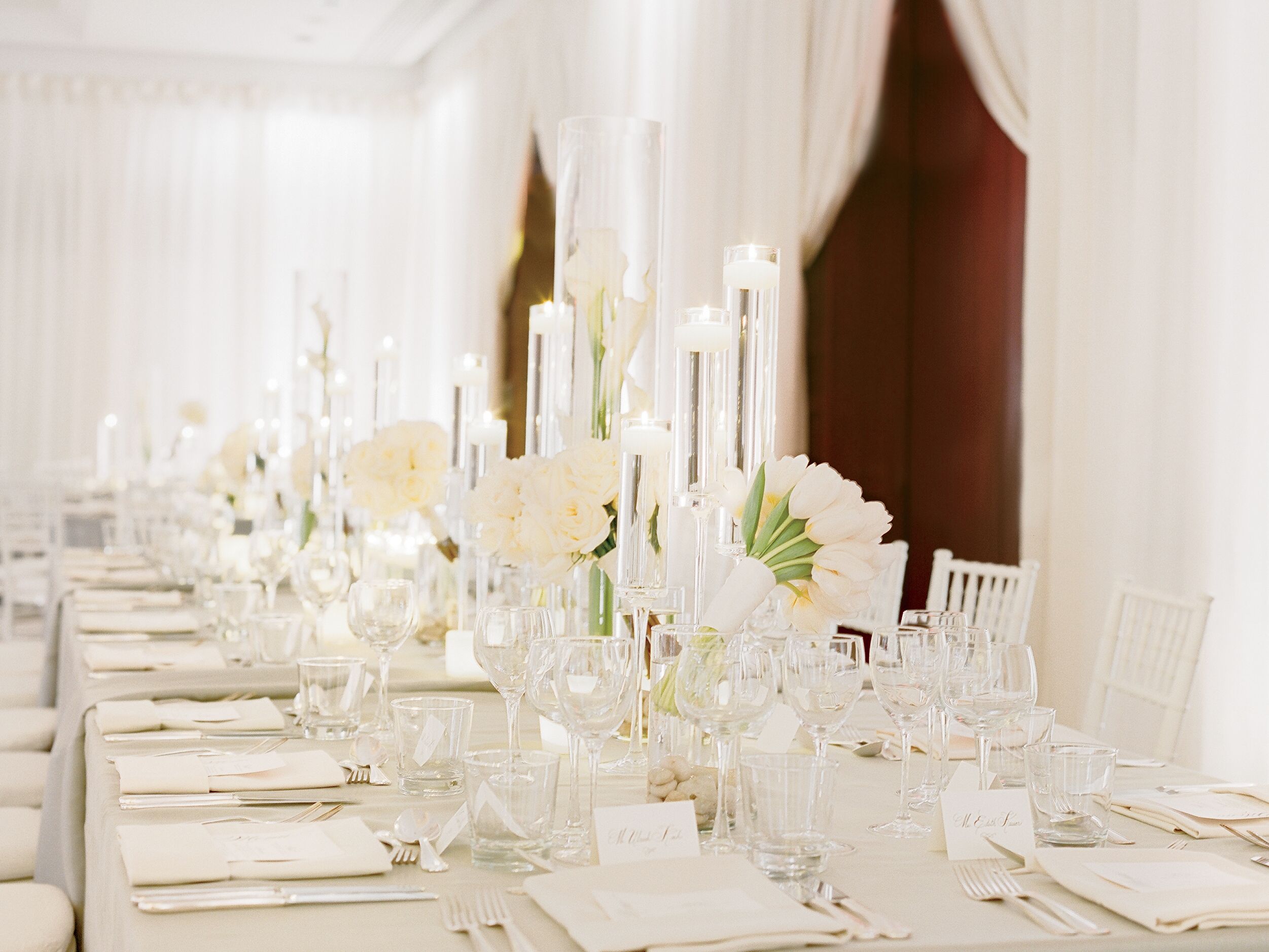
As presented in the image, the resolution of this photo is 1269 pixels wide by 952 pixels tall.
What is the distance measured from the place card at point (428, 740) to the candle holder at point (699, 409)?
1.07 feet

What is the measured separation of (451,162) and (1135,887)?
28.5 feet

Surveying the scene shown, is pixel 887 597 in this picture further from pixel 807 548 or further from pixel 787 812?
pixel 787 812

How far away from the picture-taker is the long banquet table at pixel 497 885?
1047 mm

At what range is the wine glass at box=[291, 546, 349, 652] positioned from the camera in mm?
2307

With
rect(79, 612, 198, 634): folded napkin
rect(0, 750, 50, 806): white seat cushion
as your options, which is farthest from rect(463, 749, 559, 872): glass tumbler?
rect(79, 612, 198, 634): folded napkin

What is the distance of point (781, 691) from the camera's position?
1.36m

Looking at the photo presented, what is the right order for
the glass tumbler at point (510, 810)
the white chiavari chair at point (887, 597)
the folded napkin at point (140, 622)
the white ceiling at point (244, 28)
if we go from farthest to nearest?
the white ceiling at point (244, 28)
the white chiavari chair at point (887, 597)
the folded napkin at point (140, 622)
the glass tumbler at point (510, 810)

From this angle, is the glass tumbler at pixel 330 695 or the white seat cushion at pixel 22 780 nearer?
the glass tumbler at pixel 330 695

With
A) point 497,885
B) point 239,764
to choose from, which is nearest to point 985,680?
point 497,885

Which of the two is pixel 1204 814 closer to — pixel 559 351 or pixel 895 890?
pixel 895 890

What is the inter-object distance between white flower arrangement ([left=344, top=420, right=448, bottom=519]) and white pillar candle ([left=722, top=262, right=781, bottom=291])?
38.4 inches

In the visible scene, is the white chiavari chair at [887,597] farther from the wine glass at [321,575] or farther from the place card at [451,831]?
the place card at [451,831]

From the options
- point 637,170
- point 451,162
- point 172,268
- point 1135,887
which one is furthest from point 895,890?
point 172,268

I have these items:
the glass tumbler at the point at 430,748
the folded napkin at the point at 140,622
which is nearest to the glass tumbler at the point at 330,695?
the glass tumbler at the point at 430,748
